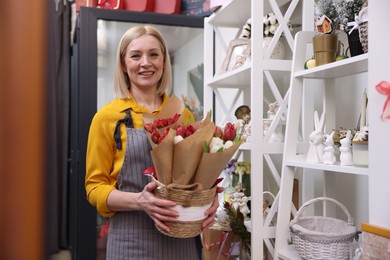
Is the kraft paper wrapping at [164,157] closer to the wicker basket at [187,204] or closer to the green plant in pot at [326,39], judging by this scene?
the wicker basket at [187,204]

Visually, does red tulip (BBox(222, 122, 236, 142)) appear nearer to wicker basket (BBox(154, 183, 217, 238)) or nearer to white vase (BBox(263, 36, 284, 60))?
wicker basket (BBox(154, 183, 217, 238))

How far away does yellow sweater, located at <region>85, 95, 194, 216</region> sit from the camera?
128 cm

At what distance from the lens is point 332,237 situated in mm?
1223

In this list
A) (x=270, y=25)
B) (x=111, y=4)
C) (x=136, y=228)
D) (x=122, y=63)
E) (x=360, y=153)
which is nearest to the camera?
(x=360, y=153)

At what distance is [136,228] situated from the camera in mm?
1289

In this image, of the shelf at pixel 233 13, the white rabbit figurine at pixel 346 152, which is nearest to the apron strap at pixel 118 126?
the white rabbit figurine at pixel 346 152

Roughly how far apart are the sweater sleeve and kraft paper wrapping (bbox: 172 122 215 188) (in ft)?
0.98

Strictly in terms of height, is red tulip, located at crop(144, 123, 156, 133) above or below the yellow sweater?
above

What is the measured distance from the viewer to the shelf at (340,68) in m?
1.15

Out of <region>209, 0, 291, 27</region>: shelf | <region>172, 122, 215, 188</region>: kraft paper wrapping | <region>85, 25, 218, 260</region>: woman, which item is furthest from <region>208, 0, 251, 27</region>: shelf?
<region>172, 122, 215, 188</region>: kraft paper wrapping

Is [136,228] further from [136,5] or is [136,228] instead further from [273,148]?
[136,5]

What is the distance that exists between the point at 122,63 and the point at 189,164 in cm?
56

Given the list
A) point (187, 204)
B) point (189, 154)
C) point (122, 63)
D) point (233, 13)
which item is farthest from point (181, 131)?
point (233, 13)

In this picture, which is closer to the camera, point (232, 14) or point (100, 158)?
point (100, 158)
